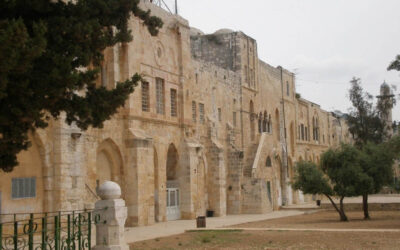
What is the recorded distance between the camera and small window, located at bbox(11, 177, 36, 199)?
1762 cm

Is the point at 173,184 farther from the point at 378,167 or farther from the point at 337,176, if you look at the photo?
the point at 378,167

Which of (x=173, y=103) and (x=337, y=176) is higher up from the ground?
(x=173, y=103)

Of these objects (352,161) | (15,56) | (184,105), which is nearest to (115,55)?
(184,105)

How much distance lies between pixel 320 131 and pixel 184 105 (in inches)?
1357

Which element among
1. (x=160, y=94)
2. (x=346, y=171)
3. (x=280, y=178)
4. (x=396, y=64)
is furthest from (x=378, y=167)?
(x=280, y=178)

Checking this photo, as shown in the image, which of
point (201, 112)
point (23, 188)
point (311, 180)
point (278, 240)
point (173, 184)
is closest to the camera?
point (278, 240)

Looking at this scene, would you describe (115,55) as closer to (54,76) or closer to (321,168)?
(321,168)

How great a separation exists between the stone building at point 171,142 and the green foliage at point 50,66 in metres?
6.59

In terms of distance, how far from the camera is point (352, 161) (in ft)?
85.8

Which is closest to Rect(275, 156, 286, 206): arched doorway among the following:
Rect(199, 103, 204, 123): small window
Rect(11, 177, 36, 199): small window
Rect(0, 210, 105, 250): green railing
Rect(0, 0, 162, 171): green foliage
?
Rect(199, 103, 204, 123): small window

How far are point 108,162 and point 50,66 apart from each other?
42.4ft

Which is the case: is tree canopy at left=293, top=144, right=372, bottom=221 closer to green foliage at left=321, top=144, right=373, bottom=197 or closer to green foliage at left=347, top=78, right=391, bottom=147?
green foliage at left=321, top=144, right=373, bottom=197

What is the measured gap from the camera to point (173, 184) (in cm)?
2823

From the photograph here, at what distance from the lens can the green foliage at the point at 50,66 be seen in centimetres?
941
